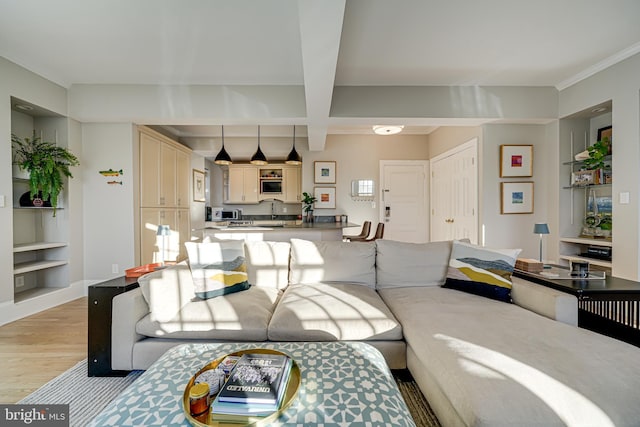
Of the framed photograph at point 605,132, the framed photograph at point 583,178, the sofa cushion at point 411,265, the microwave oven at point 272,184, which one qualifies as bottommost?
the sofa cushion at point 411,265

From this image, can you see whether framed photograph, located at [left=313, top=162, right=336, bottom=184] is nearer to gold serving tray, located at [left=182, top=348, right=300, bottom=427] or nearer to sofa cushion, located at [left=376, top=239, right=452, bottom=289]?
sofa cushion, located at [left=376, top=239, right=452, bottom=289]

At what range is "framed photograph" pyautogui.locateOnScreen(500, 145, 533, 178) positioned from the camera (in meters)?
4.04

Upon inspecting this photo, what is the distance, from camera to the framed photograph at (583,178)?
3.44 meters

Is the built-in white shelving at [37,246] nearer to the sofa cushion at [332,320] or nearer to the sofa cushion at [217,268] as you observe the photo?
the sofa cushion at [217,268]

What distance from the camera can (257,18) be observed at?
7.88 feet

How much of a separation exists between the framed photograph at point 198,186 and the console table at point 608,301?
5893mm

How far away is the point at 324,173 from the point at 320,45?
3880 mm

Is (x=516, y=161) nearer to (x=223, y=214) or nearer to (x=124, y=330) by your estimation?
(x=124, y=330)

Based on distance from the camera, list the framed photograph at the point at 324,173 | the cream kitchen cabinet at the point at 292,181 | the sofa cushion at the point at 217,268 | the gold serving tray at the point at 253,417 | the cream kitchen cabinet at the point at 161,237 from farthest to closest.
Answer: the cream kitchen cabinet at the point at 292,181 < the framed photograph at the point at 324,173 < the cream kitchen cabinet at the point at 161,237 < the sofa cushion at the point at 217,268 < the gold serving tray at the point at 253,417

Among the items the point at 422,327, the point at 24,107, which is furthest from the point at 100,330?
the point at 24,107

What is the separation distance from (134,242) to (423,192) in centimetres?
521

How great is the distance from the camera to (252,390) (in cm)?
105

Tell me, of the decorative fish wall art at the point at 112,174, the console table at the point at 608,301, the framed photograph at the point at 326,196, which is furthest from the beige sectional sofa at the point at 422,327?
the framed photograph at the point at 326,196

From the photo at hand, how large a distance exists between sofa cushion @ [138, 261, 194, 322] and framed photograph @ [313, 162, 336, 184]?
13.7 feet
